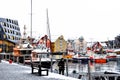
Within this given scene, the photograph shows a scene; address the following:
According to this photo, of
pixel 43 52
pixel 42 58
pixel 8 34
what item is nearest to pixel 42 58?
pixel 42 58

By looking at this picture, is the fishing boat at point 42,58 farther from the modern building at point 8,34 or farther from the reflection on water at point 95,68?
the modern building at point 8,34

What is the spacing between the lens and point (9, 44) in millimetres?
105188

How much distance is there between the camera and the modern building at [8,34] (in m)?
99.6

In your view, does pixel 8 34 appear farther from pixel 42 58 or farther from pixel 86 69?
pixel 86 69

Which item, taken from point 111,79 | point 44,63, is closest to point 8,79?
point 111,79

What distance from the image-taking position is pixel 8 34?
4254 inches

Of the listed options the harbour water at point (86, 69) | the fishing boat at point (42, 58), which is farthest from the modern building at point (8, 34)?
the harbour water at point (86, 69)

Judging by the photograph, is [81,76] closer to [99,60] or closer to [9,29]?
[99,60]

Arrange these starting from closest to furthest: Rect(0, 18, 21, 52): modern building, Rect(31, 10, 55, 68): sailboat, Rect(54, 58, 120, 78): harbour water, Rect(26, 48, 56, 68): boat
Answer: Rect(54, 58, 120, 78): harbour water → Rect(31, 10, 55, 68): sailboat → Rect(26, 48, 56, 68): boat → Rect(0, 18, 21, 52): modern building

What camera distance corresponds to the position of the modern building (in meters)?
99.6

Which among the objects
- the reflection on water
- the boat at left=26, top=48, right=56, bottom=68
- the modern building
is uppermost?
the modern building

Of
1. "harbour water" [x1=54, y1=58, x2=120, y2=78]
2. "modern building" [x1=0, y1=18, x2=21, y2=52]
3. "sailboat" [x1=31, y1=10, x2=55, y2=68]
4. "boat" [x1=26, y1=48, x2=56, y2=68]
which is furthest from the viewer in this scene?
"modern building" [x1=0, y1=18, x2=21, y2=52]

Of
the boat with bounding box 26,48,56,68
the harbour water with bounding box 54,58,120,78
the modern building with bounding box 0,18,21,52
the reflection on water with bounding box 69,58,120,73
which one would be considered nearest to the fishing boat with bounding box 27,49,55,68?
the boat with bounding box 26,48,56,68

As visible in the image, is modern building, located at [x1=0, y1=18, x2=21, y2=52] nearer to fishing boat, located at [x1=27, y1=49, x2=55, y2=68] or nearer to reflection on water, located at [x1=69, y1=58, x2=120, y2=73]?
reflection on water, located at [x1=69, y1=58, x2=120, y2=73]
